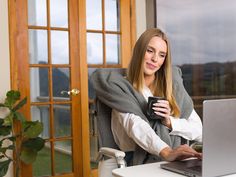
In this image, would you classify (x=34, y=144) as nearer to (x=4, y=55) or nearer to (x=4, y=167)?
(x=4, y=167)

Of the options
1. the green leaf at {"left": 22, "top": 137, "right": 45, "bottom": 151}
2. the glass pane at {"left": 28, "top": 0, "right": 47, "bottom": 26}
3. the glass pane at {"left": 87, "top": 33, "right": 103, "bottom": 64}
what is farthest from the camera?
the glass pane at {"left": 87, "top": 33, "right": 103, "bottom": 64}

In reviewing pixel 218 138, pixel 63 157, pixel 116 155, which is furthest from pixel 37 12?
pixel 218 138

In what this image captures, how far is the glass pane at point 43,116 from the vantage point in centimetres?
324

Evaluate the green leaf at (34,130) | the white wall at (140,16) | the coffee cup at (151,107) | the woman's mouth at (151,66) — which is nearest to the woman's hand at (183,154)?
the coffee cup at (151,107)

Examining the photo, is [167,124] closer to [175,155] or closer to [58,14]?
[175,155]

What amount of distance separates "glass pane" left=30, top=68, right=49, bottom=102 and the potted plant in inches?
9.3

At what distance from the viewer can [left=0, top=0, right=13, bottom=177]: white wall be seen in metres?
3.03

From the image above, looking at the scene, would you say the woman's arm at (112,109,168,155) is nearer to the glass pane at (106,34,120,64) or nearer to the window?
the window

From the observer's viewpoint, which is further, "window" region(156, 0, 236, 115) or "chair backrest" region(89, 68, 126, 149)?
"window" region(156, 0, 236, 115)

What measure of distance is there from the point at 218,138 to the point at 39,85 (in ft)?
8.24

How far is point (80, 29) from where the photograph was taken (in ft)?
11.3

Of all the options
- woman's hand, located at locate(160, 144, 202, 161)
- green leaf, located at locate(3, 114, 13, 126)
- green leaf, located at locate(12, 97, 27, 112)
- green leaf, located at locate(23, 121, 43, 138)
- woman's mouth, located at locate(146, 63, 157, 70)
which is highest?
woman's mouth, located at locate(146, 63, 157, 70)

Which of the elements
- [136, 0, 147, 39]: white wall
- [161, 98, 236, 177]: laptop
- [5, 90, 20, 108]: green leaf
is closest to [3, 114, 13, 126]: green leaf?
[5, 90, 20, 108]: green leaf

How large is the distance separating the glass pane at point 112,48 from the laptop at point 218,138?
272 centimetres
